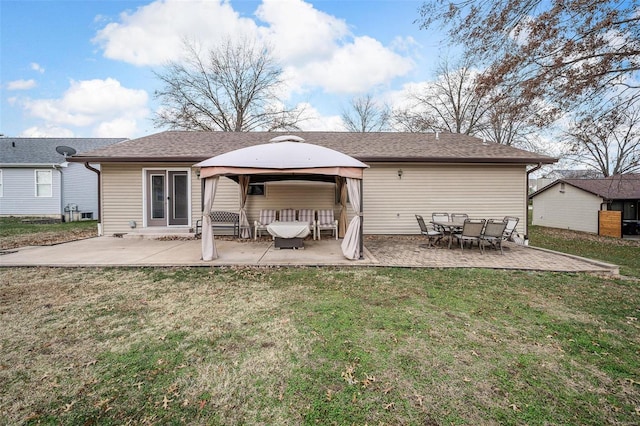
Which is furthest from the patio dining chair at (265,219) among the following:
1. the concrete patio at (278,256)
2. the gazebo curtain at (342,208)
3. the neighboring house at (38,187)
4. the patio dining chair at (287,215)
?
the neighboring house at (38,187)

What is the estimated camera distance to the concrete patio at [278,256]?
6.06 meters

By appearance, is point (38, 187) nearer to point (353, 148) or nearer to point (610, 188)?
point (353, 148)

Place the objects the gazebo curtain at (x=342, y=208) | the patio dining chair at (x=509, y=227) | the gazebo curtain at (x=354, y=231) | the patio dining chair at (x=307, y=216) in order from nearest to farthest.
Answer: the gazebo curtain at (x=354, y=231) → the patio dining chair at (x=509, y=227) → the gazebo curtain at (x=342, y=208) → the patio dining chair at (x=307, y=216)

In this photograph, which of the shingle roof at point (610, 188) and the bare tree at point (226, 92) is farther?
the bare tree at point (226, 92)

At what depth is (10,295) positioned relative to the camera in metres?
4.24

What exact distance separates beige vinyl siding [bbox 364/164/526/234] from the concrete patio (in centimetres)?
171

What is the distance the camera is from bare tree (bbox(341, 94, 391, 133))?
1003 inches

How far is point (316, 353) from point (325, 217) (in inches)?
282

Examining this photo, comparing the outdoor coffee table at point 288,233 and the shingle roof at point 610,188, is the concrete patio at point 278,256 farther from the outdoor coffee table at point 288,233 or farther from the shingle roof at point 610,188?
the shingle roof at point 610,188

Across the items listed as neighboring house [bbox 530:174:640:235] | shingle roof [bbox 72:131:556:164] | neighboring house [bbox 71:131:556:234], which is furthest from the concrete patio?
neighboring house [bbox 530:174:640:235]

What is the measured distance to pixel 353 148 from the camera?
1065 centimetres

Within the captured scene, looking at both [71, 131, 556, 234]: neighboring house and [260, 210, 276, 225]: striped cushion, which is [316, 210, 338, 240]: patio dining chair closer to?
[71, 131, 556, 234]: neighboring house

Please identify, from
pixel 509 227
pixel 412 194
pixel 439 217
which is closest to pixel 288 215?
pixel 412 194

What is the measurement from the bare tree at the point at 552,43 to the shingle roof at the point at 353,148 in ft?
11.0
